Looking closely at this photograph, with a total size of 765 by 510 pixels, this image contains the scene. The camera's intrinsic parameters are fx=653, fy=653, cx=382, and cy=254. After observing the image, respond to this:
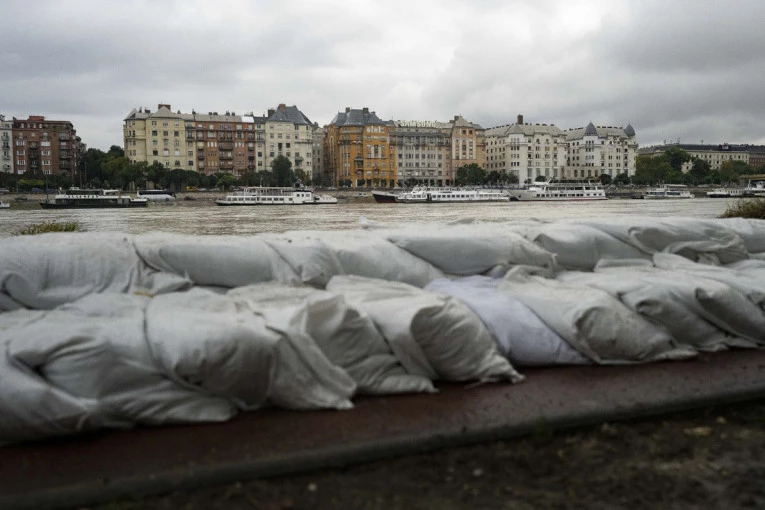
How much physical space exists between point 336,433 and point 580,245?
2.27m

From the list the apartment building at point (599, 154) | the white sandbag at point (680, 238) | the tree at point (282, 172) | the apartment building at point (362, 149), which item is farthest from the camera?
the apartment building at point (599, 154)

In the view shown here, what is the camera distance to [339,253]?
11.1 feet

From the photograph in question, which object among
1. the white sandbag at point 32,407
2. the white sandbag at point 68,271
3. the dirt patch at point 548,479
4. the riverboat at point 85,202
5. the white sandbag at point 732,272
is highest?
the riverboat at point 85,202

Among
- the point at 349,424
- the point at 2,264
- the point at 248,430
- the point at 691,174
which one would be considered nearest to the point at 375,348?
the point at 349,424

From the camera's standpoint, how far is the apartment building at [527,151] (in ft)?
322

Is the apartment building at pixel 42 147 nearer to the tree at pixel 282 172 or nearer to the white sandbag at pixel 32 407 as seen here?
the tree at pixel 282 172

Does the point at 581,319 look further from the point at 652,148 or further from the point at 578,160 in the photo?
the point at 652,148

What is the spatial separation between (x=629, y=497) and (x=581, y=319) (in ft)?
3.60

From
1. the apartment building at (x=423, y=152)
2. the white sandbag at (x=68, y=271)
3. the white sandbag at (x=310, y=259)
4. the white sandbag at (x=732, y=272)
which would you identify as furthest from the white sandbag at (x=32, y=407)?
the apartment building at (x=423, y=152)

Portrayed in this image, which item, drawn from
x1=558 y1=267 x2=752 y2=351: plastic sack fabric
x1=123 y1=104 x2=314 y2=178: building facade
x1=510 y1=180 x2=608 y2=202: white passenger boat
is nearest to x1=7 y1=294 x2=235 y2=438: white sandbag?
x1=558 y1=267 x2=752 y2=351: plastic sack fabric

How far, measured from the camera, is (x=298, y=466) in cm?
197

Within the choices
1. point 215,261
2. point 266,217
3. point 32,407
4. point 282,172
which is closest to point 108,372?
point 32,407

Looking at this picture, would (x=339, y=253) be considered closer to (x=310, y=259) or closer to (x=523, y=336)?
(x=310, y=259)

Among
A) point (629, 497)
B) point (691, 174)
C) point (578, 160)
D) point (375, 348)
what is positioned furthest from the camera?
point (578, 160)
